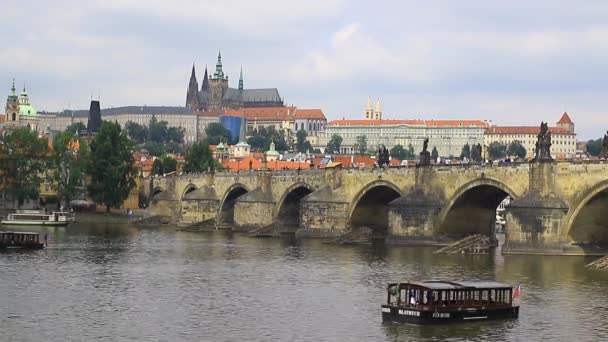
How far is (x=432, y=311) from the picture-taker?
1576 inches

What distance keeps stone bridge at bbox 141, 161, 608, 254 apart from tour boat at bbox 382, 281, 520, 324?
1912 centimetres

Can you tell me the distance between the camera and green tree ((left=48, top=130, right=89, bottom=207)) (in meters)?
110

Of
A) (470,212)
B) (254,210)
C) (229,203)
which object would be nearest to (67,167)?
(229,203)

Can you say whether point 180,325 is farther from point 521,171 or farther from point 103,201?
point 103,201

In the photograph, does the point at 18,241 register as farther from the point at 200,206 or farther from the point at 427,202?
the point at 200,206

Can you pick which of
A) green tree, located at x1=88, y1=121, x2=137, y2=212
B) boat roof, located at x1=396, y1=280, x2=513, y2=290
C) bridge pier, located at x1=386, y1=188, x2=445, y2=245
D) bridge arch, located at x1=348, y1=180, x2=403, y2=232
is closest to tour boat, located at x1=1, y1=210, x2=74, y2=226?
green tree, located at x1=88, y1=121, x2=137, y2=212

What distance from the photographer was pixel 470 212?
235ft

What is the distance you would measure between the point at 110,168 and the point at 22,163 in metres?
9.72

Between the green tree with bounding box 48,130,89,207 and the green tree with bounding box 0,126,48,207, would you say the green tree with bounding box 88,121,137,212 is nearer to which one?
the green tree with bounding box 48,130,89,207

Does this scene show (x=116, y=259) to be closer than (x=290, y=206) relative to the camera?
Yes

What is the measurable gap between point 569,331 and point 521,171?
25.9 m

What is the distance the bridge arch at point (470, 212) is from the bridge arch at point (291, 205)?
1839 centimetres

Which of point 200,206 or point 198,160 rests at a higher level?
point 198,160

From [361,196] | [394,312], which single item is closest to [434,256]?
[361,196]
